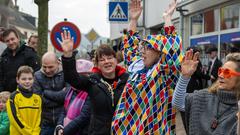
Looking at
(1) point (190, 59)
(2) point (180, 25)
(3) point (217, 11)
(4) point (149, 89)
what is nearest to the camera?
(1) point (190, 59)

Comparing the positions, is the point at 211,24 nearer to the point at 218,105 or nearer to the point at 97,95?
the point at 97,95

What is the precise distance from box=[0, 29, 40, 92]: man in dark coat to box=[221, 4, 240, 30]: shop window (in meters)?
6.71

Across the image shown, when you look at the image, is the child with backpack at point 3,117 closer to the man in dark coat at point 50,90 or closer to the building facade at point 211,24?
the man in dark coat at point 50,90

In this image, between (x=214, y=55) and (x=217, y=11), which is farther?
(x=217, y=11)

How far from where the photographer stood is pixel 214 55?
11438 mm

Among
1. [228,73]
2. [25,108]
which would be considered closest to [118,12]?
[25,108]

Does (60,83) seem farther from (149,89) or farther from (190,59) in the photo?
(190,59)

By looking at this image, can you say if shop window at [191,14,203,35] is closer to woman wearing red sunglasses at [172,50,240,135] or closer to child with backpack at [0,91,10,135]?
child with backpack at [0,91,10,135]

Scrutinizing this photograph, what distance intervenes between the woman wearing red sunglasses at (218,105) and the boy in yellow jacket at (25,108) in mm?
2552

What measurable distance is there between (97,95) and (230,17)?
29.6ft

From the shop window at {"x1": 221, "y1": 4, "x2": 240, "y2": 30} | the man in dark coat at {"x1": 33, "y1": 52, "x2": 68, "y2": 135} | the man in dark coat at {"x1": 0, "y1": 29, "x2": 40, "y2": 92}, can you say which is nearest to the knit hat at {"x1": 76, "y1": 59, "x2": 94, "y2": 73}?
the man in dark coat at {"x1": 33, "y1": 52, "x2": 68, "y2": 135}

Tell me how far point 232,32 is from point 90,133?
28.4 ft

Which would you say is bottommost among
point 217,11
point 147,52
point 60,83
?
point 60,83

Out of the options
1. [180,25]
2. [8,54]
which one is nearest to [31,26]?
[180,25]
